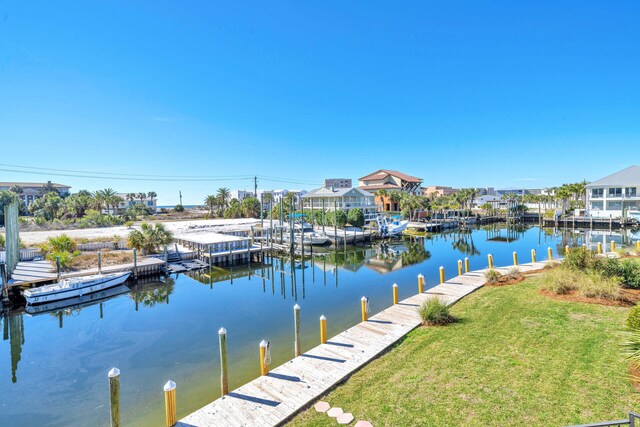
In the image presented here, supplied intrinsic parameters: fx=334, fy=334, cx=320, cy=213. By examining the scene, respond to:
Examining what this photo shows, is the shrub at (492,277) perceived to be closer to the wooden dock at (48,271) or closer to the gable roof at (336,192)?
the wooden dock at (48,271)

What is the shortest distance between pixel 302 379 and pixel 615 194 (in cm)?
7710

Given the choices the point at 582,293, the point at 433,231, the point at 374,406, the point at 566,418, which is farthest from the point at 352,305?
the point at 433,231

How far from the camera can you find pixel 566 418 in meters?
6.54

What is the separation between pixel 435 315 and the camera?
12531 mm

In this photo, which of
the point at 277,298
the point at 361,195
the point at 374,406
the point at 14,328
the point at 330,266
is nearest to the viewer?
Answer: the point at 374,406

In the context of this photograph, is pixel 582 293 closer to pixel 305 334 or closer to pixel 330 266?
pixel 305 334

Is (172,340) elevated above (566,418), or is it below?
below

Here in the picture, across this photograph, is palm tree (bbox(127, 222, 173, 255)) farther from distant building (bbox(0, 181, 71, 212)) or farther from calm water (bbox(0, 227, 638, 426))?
distant building (bbox(0, 181, 71, 212))

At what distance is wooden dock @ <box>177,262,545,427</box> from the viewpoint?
25.6 feet

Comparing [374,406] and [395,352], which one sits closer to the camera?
[374,406]

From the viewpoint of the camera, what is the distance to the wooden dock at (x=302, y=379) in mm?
7801

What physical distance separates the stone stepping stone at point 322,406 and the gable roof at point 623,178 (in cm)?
7604

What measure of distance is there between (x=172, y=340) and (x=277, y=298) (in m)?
8.16

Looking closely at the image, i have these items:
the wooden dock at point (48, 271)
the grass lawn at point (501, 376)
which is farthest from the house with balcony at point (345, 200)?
the grass lawn at point (501, 376)
